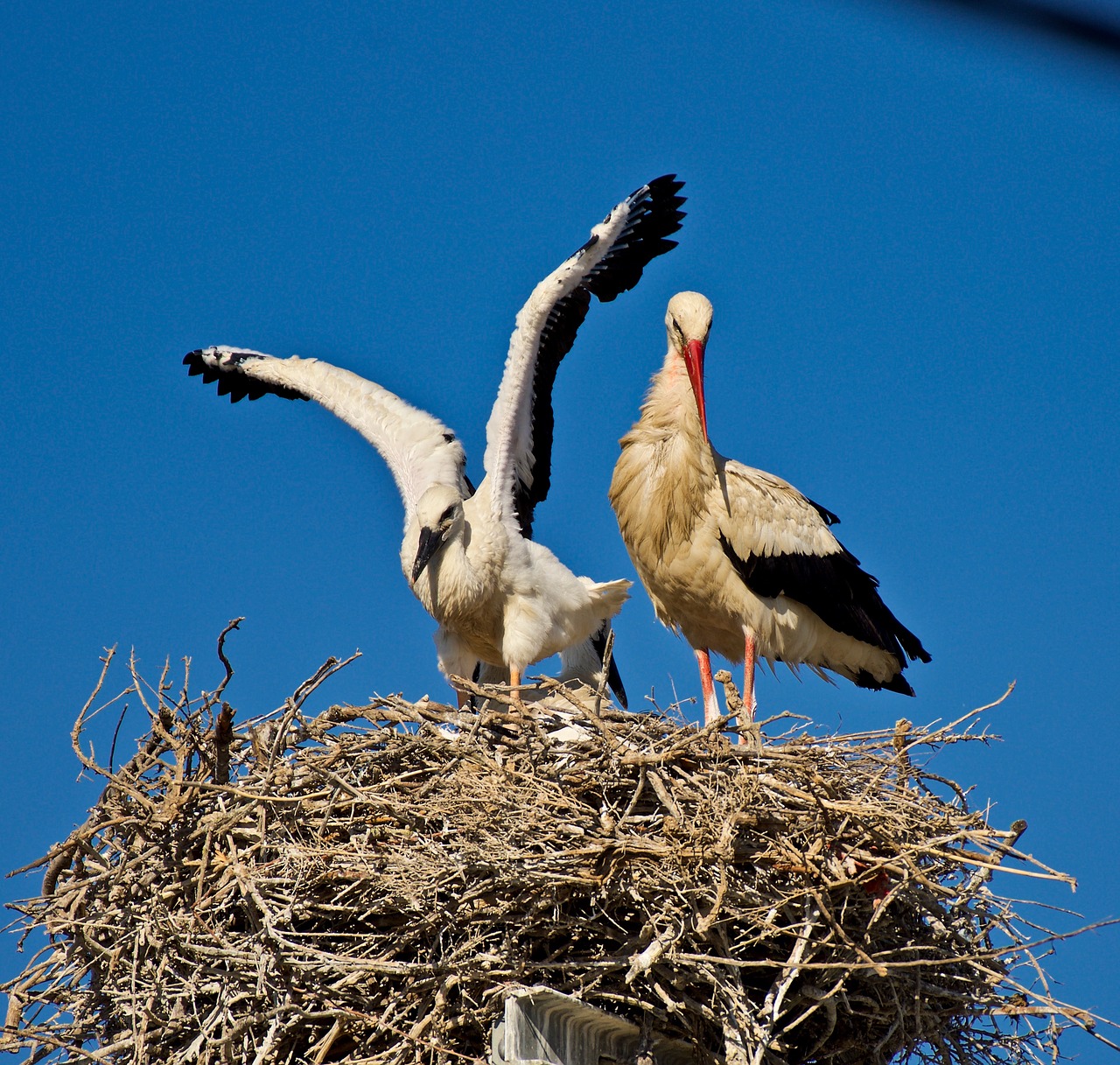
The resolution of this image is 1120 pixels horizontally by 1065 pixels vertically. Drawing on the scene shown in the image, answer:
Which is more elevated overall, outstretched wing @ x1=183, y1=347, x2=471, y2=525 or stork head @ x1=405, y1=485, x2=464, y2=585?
outstretched wing @ x1=183, y1=347, x2=471, y2=525

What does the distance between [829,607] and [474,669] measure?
2.10 meters

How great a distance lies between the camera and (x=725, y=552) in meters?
6.41

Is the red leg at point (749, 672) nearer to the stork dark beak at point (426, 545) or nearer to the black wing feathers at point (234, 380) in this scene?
the stork dark beak at point (426, 545)

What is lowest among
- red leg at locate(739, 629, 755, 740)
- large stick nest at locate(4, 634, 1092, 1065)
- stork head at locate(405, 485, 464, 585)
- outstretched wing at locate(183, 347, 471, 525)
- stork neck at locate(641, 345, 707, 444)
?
large stick nest at locate(4, 634, 1092, 1065)

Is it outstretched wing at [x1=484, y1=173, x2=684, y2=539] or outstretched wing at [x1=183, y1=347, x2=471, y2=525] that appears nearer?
outstretched wing at [x1=484, y1=173, x2=684, y2=539]

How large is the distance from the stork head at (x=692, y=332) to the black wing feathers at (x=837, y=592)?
2.36 ft

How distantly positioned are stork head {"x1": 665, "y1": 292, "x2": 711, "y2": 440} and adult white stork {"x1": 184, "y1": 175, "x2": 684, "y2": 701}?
57 centimetres

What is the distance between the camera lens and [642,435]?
674 cm

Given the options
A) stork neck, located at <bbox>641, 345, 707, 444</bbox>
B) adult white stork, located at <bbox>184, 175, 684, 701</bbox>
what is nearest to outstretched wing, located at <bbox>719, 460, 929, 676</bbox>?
stork neck, located at <bbox>641, 345, 707, 444</bbox>

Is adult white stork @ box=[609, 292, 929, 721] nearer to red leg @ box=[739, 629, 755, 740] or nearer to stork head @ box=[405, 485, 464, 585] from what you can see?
red leg @ box=[739, 629, 755, 740]

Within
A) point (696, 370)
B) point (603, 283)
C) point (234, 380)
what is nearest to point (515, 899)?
point (696, 370)

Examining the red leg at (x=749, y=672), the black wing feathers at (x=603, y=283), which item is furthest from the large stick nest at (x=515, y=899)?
the black wing feathers at (x=603, y=283)

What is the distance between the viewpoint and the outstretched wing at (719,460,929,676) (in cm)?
640

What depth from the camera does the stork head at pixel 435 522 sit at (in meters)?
6.75
